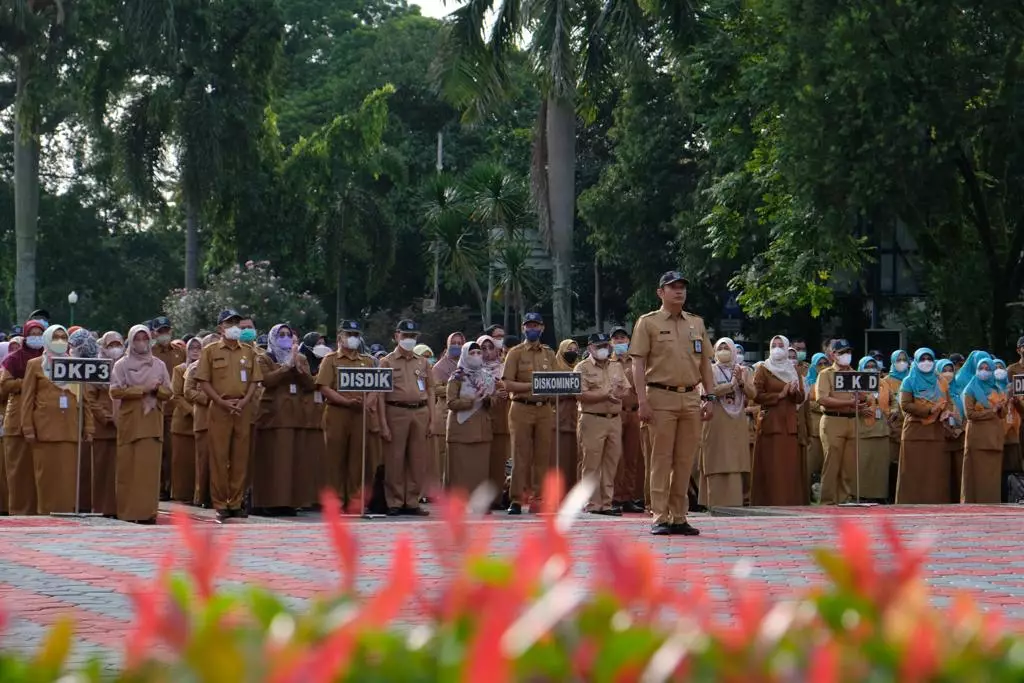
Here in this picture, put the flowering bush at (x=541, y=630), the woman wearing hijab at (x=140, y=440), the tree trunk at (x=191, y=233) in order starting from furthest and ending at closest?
1. the tree trunk at (x=191, y=233)
2. the woman wearing hijab at (x=140, y=440)
3. the flowering bush at (x=541, y=630)

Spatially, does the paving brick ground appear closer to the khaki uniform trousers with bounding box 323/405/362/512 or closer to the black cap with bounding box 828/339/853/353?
the khaki uniform trousers with bounding box 323/405/362/512

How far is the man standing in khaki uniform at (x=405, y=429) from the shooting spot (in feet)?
63.8

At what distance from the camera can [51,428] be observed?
18.1m

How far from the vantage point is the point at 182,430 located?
20.8 metres

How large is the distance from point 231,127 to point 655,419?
99.0 ft

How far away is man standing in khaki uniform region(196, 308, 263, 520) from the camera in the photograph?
1764 cm

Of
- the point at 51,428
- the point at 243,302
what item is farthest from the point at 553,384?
the point at 243,302

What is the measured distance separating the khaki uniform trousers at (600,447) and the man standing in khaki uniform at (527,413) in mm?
529

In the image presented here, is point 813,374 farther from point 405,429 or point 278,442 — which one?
point 278,442

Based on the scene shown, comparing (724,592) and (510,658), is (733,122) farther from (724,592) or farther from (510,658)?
(510,658)

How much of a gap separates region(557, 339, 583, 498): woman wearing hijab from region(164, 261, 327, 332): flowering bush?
67.5 ft

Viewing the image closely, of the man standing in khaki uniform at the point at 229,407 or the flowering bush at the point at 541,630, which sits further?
the man standing in khaki uniform at the point at 229,407

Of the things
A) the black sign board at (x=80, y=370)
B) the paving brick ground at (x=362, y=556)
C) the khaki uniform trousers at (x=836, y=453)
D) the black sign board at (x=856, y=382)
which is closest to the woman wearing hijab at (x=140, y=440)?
the black sign board at (x=80, y=370)

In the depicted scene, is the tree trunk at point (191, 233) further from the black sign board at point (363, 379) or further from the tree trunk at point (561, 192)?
the black sign board at point (363, 379)
